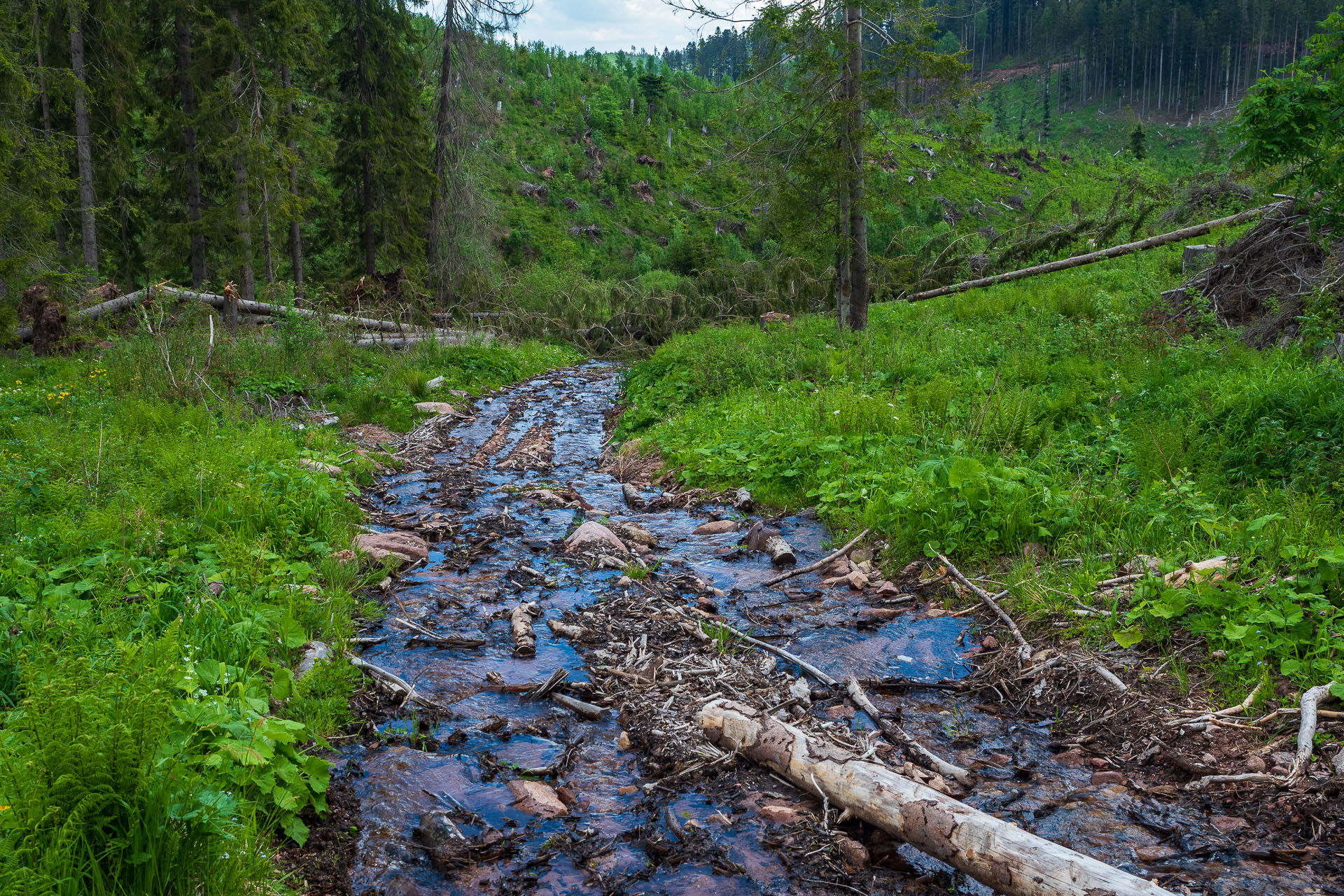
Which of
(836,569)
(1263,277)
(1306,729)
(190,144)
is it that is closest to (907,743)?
(1306,729)

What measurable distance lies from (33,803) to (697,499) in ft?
20.4

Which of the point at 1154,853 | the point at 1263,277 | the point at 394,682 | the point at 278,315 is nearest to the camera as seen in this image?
the point at 1154,853

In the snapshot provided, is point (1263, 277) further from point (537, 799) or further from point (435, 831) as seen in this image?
point (435, 831)

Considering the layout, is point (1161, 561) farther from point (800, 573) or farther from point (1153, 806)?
point (800, 573)

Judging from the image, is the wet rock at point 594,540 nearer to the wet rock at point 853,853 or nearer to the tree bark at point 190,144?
the wet rock at point 853,853

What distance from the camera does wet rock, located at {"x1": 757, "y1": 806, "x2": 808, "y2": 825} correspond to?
305 cm

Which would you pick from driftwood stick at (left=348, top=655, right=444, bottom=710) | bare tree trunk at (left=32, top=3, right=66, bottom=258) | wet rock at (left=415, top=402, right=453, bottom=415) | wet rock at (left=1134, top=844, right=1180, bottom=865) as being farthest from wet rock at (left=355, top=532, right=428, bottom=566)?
bare tree trunk at (left=32, top=3, right=66, bottom=258)

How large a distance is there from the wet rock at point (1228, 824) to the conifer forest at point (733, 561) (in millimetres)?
29

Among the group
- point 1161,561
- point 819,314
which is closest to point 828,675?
point 1161,561

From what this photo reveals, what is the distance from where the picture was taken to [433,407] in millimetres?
12336

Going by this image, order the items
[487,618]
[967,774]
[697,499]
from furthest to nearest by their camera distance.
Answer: [697,499]
[487,618]
[967,774]

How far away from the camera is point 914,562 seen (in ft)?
18.7

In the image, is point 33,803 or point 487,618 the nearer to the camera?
point 33,803

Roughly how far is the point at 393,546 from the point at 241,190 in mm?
14609
